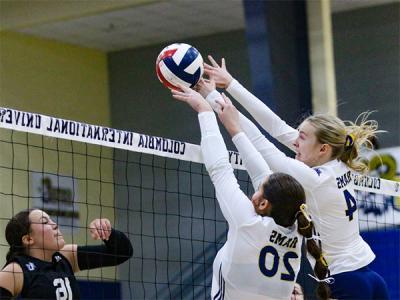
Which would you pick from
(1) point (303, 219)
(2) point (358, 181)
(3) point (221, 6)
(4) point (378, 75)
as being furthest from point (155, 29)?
(1) point (303, 219)

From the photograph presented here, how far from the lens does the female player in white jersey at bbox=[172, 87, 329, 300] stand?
14.5 ft

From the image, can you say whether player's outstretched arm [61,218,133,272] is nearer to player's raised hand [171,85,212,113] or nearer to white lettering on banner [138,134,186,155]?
white lettering on banner [138,134,186,155]

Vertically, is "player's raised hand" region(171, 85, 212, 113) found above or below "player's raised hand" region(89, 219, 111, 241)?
above

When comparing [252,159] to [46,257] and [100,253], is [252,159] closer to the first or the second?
[100,253]

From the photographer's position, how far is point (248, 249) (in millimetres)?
4414

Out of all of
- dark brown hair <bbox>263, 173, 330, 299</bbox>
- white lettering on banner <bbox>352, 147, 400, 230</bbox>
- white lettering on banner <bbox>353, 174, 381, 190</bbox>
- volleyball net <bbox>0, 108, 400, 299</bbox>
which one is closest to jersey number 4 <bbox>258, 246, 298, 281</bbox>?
dark brown hair <bbox>263, 173, 330, 299</bbox>

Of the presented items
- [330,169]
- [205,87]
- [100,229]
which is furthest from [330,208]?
[100,229]

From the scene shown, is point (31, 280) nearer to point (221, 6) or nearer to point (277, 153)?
point (277, 153)

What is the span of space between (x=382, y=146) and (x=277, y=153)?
10.4 meters

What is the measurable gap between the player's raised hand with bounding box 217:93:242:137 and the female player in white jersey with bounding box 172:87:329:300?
0.75 feet

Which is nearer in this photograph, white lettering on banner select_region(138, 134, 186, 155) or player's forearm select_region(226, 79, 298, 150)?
player's forearm select_region(226, 79, 298, 150)

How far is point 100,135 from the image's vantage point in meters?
5.90

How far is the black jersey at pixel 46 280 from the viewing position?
5289 mm

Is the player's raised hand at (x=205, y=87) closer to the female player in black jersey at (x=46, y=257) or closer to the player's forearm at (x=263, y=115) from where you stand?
the player's forearm at (x=263, y=115)
